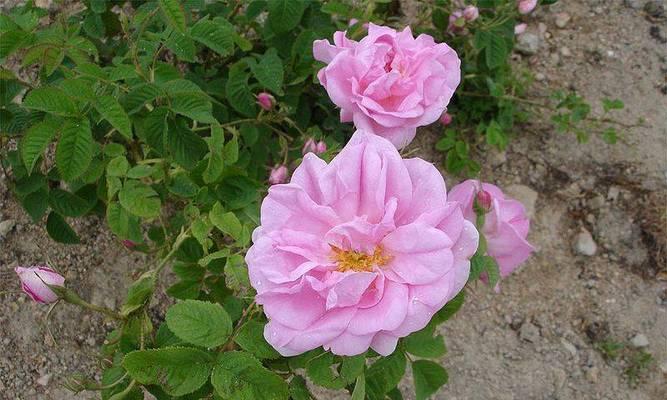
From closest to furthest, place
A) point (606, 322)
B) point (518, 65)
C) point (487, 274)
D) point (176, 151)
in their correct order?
point (487, 274), point (176, 151), point (606, 322), point (518, 65)

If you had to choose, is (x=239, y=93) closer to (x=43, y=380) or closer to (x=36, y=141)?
(x=36, y=141)

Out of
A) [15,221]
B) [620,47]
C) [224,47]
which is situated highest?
[224,47]

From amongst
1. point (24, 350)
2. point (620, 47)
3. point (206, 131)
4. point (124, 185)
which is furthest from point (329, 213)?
point (620, 47)

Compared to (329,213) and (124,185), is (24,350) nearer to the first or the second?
(124,185)

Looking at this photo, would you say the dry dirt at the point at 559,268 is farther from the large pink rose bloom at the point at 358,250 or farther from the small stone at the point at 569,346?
the large pink rose bloom at the point at 358,250

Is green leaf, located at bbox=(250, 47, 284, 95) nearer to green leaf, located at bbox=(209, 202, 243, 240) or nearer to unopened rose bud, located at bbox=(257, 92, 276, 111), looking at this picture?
unopened rose bud, located at bbox=(257, 92, 276, 111)

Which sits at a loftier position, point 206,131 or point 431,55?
point 431,55
